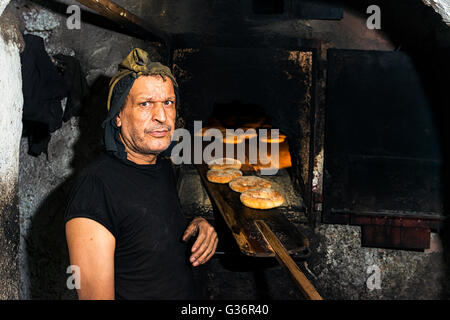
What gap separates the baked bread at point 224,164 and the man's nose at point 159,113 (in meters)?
1.42

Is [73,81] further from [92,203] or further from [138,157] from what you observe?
[92,203]

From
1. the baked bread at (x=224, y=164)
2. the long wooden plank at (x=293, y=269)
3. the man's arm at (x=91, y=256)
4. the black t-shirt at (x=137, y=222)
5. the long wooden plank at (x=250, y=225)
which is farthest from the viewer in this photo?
the baked bread at (x=224, y=164)

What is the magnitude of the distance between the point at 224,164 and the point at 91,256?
192 centimetres

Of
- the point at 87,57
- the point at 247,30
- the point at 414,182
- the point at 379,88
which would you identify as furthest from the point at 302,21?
the point at 87,57

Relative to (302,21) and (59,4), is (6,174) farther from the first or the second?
(302,21)

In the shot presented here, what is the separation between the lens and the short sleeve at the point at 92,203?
4.85 ft

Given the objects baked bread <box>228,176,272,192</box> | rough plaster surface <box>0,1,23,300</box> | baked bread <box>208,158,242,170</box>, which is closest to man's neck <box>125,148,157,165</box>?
rough plaster surface <box>0,1,23,300</box>

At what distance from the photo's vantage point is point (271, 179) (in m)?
3.16

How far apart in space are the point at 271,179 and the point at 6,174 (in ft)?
6.83

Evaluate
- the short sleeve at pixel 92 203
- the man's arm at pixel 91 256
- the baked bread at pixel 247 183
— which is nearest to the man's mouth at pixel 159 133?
the short sleeve at pixel 92 203

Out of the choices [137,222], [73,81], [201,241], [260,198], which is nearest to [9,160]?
[73,81]

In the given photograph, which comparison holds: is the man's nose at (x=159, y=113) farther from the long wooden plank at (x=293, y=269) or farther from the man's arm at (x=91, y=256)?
the long wooden plank at (x=293, y=269)

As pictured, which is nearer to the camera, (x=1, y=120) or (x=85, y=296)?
(x=85, y=296)

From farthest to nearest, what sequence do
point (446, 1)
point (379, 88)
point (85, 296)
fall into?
1. point (379, 88)
2. point (446, 1)
3. point (85, 296)
